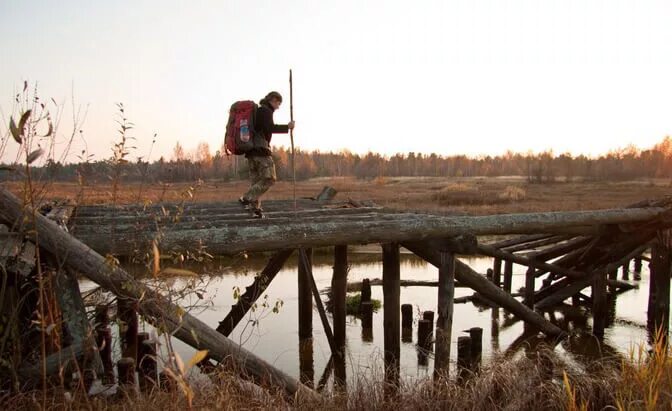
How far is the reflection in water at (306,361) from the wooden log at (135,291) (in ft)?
10.1

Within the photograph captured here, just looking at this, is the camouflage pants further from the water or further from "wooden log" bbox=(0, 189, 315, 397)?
"wooden log" bbox=(0, 189, 315, 397)

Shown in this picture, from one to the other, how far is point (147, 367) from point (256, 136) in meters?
3.08

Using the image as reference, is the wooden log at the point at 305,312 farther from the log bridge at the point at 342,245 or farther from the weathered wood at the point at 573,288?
the weathered wood at the point at 573,288

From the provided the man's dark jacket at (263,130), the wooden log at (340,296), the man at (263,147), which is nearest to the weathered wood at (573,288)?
the wooden log at (340,296)

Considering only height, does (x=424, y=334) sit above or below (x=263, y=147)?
below

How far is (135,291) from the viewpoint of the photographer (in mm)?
3830

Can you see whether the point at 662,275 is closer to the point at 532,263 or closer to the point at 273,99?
the point at 532,263

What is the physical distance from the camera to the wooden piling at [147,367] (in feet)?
13.7

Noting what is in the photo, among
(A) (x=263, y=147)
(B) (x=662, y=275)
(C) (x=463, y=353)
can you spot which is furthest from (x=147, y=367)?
(B) (x=662, y=275)

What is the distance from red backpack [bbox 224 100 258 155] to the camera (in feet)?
23.3

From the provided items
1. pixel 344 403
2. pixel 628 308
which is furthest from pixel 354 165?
pixel 344 403

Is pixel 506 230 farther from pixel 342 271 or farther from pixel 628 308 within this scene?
pixel 628 308

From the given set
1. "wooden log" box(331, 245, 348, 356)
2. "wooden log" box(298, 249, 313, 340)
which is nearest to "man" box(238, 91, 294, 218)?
"wooden log" box(331, 245, 348, 356)

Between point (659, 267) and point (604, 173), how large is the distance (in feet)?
211
